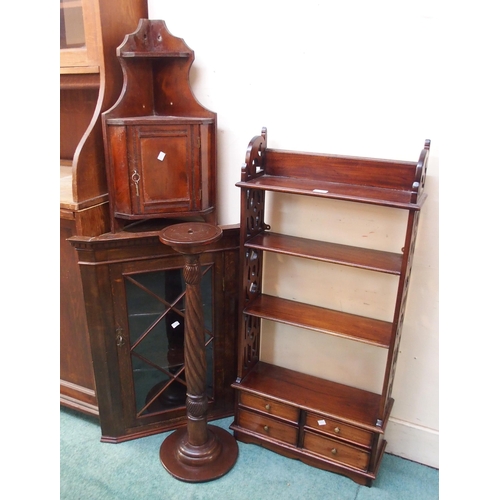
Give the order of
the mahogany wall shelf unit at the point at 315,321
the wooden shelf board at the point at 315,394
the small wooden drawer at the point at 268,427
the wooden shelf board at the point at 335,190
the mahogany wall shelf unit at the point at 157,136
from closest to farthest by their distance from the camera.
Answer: the wooden shelf board at the point at 335,190 → the mahogany wall shelf unit at the point at 315,321 → the mahogany wall shelf unit at the point at 157,136 → the wooden shelf board at the point at 315,394 → the small wooden drawer at the point at 268,427

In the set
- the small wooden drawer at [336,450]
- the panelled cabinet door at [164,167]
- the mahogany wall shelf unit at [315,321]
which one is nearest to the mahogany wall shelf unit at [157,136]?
the panelled cabinet door at [164,167]

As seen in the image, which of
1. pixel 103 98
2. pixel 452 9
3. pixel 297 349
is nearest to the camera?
→ pixel 452 9

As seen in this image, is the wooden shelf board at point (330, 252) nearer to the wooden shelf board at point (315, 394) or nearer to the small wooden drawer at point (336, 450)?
the wooden shelf board at point (315, 394)

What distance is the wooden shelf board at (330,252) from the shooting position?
171cm

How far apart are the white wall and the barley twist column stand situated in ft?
1.56

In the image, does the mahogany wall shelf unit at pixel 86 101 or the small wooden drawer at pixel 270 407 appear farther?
the small wooden drawer at pixel 270 407

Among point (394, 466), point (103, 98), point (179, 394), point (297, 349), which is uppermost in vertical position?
point (103, 98)

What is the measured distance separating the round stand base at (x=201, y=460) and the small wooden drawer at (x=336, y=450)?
1.20 feet

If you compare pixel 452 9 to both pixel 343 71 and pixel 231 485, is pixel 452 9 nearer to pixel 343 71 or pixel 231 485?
pixel 343 71

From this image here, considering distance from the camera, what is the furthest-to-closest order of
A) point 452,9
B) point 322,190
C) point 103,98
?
point 103,98 → point 322,190 → point 452,9

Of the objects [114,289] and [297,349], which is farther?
[297,349]

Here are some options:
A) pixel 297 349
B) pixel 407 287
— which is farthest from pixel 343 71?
pixel 297 349

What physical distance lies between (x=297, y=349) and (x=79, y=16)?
1791mm

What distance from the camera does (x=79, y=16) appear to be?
1812 mm
